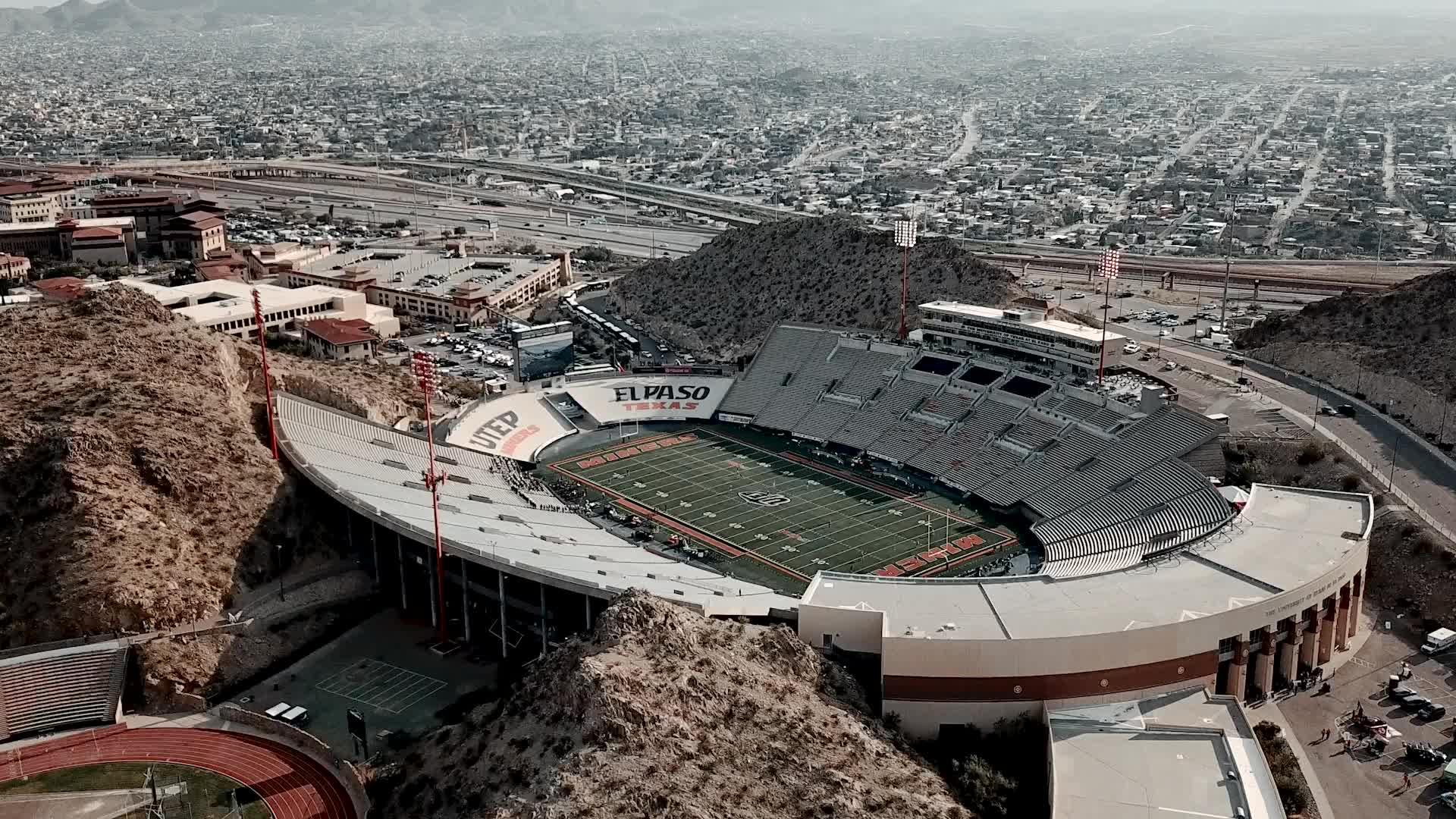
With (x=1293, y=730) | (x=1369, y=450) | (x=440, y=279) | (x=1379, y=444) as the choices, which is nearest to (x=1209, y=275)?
(x=1379, y=444)

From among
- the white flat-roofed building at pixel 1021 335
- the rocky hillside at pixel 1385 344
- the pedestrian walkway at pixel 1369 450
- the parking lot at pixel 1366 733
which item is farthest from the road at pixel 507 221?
the parking lot at pixel 1366 733

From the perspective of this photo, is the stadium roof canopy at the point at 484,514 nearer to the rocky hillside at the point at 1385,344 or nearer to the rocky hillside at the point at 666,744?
the rocky hillside at the point at 666,744

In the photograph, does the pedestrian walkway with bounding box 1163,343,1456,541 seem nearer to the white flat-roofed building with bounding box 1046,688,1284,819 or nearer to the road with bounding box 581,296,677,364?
the white flat-roofed building with bounding box 1046,688,1284,819

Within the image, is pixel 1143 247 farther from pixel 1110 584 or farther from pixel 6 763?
pixel 6 763

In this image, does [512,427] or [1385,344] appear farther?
[1385,344]

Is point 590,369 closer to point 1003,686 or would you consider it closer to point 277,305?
point 277,305

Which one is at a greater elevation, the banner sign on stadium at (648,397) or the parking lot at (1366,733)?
the banner sign on stadium at (648,397)
